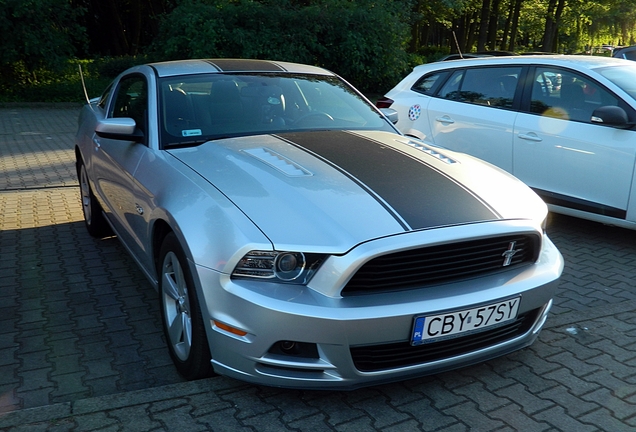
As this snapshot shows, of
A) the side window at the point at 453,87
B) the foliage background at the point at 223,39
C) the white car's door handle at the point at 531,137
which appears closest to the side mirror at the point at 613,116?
the white car's door handle at the point at 531,137

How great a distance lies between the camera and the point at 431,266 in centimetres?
288

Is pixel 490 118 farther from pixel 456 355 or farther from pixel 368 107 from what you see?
pixel 456 355

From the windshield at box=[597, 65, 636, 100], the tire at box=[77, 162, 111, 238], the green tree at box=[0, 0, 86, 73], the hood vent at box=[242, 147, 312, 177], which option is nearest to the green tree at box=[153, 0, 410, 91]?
the green tree at box=[0, 0, 86, 73]

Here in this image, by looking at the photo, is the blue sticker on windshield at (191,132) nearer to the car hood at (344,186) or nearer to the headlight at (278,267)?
the car hood at (344,186)

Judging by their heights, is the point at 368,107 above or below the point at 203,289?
above

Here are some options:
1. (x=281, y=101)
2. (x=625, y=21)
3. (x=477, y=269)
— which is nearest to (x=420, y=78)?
(x=281, y=101)

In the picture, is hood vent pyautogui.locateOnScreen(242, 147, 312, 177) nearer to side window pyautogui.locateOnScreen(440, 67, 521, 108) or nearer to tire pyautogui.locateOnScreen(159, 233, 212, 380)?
tire pyautogui.locateOnScreen(159, 233, 212, 380)

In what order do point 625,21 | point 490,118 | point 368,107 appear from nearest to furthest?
point 368,107 < point 490,118 < point 625,21

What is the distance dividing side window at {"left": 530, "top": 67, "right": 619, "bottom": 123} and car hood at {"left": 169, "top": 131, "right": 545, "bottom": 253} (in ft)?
7.53

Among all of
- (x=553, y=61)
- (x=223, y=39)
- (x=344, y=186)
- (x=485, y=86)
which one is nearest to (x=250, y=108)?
(x=344, y=186)

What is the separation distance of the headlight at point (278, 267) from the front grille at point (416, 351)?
38 centimetres

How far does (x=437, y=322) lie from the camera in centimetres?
277

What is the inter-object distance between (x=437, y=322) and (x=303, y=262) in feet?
2.07

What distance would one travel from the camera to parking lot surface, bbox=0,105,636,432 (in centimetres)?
284
